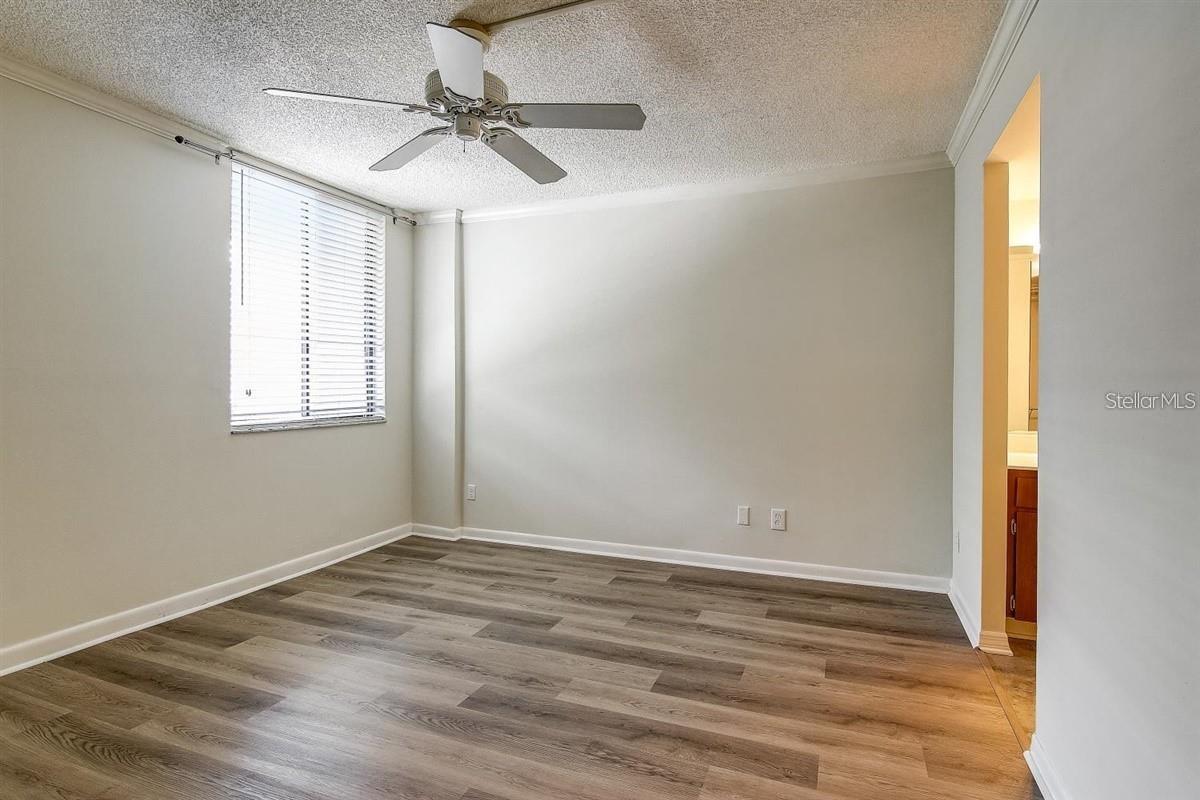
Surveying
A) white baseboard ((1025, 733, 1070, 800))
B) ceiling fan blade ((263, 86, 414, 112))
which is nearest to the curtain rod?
ceiling fan blade ((263, 86, 414, 112))

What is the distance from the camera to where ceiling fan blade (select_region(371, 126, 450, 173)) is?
7.48 ft

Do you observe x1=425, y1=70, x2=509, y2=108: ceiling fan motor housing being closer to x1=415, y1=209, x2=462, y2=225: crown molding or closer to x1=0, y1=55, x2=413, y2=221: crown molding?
x1=0, y1=55, x2=413, y2=221: crown molding

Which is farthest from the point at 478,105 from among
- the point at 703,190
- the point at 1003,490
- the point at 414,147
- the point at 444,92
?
the point at 1003,490

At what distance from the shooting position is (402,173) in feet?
12.0

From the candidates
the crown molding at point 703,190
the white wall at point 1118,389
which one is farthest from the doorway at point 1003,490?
the white wall at point 1118,389

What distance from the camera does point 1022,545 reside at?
2.72 meters

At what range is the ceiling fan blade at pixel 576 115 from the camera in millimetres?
2033

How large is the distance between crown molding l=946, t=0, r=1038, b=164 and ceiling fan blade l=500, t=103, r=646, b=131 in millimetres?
1200

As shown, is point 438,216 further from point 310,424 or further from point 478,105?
point 478,105

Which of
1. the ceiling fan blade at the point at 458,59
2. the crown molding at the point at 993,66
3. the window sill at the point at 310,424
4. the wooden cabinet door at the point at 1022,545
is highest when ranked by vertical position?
the crown molding at the point at 993,66

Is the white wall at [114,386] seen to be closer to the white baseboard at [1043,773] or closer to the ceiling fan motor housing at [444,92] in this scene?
the ceiling fan motor housing at [444,92]

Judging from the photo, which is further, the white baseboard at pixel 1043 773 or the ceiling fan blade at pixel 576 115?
the ceiling fan blade at pixel 576 115

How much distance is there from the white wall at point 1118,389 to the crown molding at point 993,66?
9 cm

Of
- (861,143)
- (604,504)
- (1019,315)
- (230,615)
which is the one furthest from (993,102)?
(230,615)
